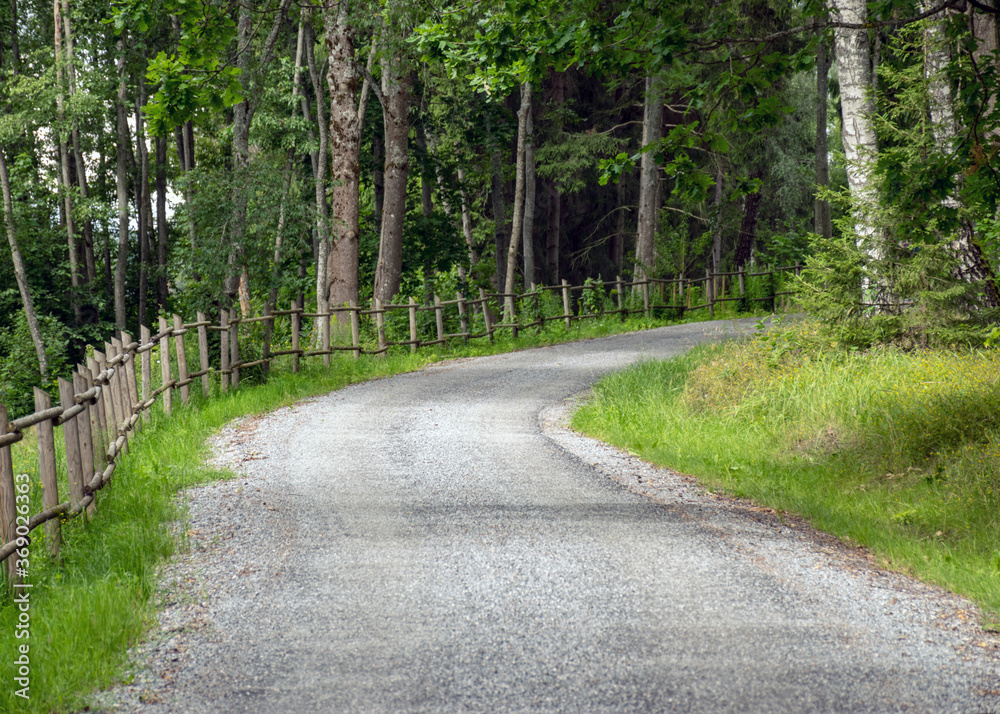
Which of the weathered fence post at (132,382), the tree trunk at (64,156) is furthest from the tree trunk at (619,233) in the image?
the weathered fence post at (132,382)

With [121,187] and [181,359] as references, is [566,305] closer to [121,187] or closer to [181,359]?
[181,359]

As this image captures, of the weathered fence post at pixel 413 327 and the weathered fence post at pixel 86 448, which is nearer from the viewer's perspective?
the weathered fence post at pixel 86 448

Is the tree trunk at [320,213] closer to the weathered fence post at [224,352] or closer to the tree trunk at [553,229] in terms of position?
the weathered fence post at [224,352]

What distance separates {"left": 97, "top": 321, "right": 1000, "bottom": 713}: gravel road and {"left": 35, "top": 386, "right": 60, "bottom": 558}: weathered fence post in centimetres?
88

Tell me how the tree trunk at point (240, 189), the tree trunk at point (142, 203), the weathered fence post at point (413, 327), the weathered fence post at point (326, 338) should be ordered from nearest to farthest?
the weathered fence post at point (326, 338) < the weathered fence post at point (413, 327) < the tree trunk at point (240, 189) < the tree trunk at point (142, 203)

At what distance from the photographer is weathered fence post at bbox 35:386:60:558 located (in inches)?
217

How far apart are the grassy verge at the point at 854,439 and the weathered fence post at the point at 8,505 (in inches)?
222

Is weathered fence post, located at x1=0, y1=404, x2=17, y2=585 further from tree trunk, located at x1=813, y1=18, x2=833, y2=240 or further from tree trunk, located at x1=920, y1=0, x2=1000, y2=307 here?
tree trunk, located at x1=813, y1=18, x2=833, y2=240

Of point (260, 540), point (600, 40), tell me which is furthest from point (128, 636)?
point (600, 40)

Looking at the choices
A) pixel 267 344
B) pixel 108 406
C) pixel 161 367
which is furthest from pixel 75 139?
pixel 108 406

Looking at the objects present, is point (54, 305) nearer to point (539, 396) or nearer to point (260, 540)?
point (539, 396)

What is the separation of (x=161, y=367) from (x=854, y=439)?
8655mm

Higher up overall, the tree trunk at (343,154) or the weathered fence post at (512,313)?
the tree trunk at (343,154)

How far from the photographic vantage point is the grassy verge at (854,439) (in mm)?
6074
